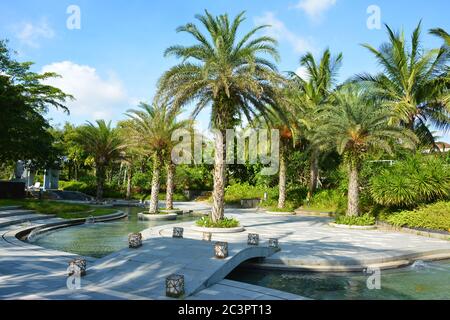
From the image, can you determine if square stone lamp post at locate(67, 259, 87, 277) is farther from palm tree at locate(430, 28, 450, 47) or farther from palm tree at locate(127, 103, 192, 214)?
palm tree at locate(430, 28, 450, 47)

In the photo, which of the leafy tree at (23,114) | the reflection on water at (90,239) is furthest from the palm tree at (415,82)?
the leafy tree at (23,114)

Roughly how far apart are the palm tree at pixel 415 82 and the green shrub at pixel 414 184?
4.28 metres

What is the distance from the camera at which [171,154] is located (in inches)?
989

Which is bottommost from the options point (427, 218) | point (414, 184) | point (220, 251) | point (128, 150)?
point (220, 251)

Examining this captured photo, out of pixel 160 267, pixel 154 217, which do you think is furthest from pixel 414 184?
pixel 160 267

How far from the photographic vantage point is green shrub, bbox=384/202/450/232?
57.4 ft

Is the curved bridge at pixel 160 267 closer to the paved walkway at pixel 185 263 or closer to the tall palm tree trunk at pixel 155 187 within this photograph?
the paved walkway at pixel 185 263

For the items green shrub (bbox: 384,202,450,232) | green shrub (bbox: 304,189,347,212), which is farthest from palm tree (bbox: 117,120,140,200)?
green shrub (bbox: 384,202,450,232)

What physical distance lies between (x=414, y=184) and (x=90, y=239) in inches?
586

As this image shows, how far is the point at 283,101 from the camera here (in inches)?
668

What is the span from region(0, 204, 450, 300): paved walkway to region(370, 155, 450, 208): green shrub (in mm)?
3718

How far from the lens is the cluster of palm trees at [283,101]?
16469mm

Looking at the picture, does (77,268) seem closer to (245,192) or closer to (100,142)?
(100,142)

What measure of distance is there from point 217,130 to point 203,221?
4011 mm
